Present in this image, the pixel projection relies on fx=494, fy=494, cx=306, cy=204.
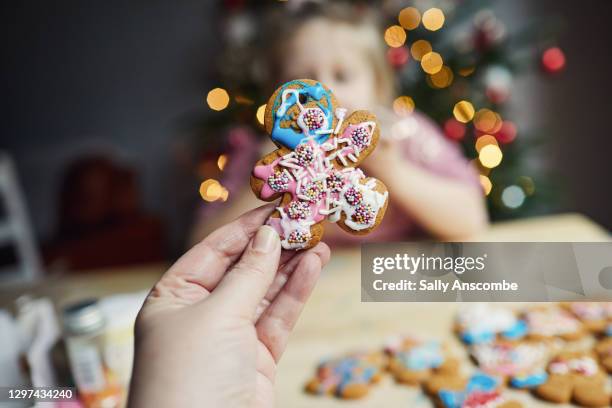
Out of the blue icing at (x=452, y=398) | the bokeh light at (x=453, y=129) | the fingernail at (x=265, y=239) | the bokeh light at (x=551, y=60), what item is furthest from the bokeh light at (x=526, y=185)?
the fingernail at (x=265, y=239)

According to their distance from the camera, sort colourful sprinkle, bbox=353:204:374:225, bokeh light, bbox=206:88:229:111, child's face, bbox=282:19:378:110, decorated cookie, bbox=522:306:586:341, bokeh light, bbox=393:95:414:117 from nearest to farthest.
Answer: colourful sprinkle, bbox=353:204:374:225, decorated cookie, bbox=522:306:586:341, child's face, bbox=282:19:378:110, bokeh light, bbox=393:95:414:117, bokeh light, bbox=206:88:229:111

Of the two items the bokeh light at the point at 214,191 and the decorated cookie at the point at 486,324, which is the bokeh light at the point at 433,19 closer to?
Result: the bokeh light at the point at 214,191

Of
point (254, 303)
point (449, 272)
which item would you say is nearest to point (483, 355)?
point (449, 272)

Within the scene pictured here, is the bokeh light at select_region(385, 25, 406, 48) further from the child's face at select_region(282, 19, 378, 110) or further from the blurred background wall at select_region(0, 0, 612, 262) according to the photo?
the blurred background wall at select_region(0, 0, 612, 262)

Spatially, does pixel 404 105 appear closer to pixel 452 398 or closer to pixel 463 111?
pixel 463 111

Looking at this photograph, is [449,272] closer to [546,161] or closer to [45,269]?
[546,161]

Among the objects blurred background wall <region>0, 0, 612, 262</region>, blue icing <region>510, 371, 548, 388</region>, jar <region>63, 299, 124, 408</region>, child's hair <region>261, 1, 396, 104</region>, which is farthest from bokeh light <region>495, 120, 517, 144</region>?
blurred background wall <region>0, 0, 612, 262</region>
